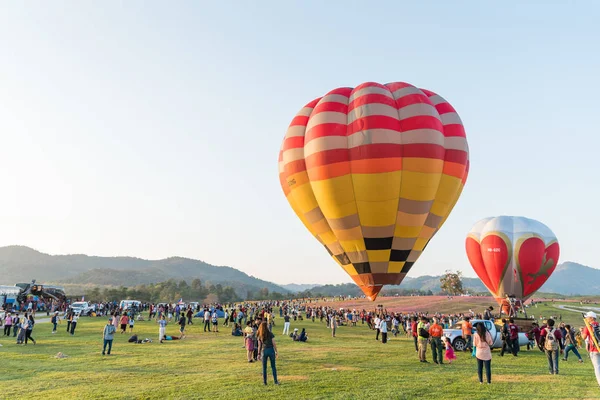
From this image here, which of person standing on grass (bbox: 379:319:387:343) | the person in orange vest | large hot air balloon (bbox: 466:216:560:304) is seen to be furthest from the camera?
large hot air balloon (bbox: 466:216:560:304)

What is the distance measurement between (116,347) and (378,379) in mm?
14662

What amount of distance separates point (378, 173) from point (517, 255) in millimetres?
22738

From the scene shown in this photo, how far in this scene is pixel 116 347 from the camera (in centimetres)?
2211

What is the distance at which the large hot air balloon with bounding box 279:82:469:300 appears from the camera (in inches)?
914

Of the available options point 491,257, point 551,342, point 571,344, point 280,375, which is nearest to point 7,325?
point 280,375

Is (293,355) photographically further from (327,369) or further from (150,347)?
(150,347)

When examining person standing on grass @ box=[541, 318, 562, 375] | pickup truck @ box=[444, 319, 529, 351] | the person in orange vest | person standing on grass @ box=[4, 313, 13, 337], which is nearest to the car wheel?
pickup truck @ box=[444, 319, 529, 351]

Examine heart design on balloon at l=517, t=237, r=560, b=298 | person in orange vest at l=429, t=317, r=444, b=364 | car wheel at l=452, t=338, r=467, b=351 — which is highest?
heart design on balloon at l=517, t=237, r=560, b=298

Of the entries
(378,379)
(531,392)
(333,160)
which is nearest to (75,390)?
(378,379)

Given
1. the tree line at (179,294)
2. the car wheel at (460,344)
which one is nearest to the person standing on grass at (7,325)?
the car wheel at (460,344)

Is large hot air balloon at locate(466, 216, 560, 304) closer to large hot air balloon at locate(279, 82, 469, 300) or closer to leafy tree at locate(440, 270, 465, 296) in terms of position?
large hot air balloon at locate(279, 82, 469, 300)

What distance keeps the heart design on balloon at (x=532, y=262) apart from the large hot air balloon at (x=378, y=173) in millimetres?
17229

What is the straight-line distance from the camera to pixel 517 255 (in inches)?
1526

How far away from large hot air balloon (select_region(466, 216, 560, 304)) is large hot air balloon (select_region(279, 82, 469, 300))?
16.6 m
